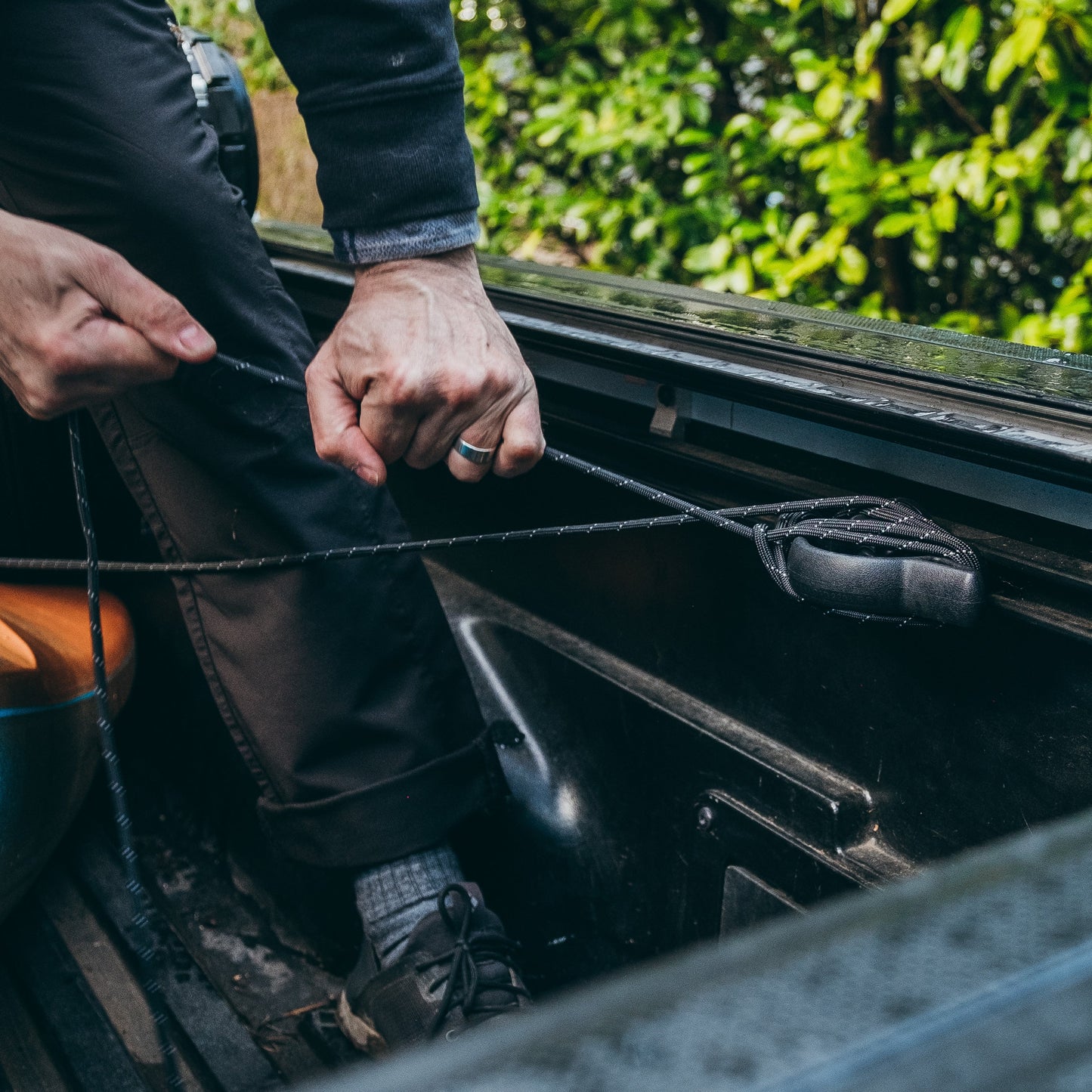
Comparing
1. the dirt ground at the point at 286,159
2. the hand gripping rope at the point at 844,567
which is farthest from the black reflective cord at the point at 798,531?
the dirt ground at the point at 286,159

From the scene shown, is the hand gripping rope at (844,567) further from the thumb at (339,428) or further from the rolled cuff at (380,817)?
the rolled cuff at (380,817)

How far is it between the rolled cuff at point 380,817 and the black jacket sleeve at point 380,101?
1.72 ft

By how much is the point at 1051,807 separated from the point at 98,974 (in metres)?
0.95

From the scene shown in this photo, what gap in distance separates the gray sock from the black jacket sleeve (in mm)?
607

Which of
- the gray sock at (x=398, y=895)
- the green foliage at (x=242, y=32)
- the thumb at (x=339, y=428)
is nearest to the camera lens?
the thumb at (x=339, y=428)

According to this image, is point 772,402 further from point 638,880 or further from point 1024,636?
point 638,880

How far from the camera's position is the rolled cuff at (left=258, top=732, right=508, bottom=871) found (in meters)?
1.00

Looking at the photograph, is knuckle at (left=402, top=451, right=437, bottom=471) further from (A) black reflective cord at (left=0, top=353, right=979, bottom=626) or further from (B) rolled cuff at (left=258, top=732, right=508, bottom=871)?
(B) rolled cuff at (left=258, top=732, right=508, bottom=871)

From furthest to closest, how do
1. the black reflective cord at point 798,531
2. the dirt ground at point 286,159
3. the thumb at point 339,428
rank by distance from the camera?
the dirt ground at point 286,159, the thumb at point 339,428, the black reflective cord at point 798,531

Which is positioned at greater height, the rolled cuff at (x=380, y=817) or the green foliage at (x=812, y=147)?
the green foliage at (x=812, y=147)

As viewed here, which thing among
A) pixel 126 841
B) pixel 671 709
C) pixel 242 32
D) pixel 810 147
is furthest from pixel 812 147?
pixel 242 32

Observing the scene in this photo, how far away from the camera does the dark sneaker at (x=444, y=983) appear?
3.01 feet

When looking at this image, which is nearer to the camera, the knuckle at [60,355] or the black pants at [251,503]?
the knuckle at [60,355]

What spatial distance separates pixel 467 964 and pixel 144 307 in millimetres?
625
